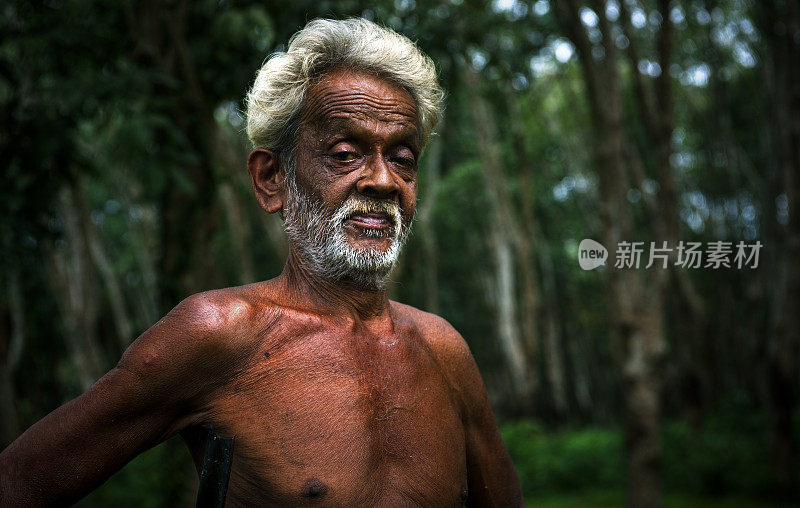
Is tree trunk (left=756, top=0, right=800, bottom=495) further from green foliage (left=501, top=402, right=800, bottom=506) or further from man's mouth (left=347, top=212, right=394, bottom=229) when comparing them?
man's mouth (left=347, top=212, right=394, bottom=229)

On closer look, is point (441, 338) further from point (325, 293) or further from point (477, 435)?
point (325, 293)

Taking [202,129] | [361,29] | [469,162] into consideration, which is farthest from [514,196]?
[361,29]

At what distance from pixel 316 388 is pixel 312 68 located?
847mm

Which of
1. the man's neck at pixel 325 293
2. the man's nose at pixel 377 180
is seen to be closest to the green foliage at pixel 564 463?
the man's neck at pixel 325 293

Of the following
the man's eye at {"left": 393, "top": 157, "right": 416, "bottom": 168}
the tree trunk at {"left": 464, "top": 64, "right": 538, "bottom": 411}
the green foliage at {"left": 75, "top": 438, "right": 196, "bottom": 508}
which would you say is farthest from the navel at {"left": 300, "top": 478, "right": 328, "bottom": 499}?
the tree trunk at {"left": 464, "top": 64, "right": 538, "bottom": 411}

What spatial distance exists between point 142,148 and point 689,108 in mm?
17736

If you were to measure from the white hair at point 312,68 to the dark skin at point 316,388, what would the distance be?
0.04 meters

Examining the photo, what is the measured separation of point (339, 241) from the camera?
1.90 m

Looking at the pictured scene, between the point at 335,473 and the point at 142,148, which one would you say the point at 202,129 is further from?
the point at 335,473

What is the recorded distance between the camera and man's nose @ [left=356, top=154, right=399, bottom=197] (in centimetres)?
188

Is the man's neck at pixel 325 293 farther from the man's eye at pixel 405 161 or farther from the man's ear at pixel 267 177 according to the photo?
the man's eye at pixel 405 161

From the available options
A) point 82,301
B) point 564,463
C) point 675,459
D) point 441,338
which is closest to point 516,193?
point 564,463

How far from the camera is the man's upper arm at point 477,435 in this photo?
210 centimetres

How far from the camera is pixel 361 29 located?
81.4 inches
